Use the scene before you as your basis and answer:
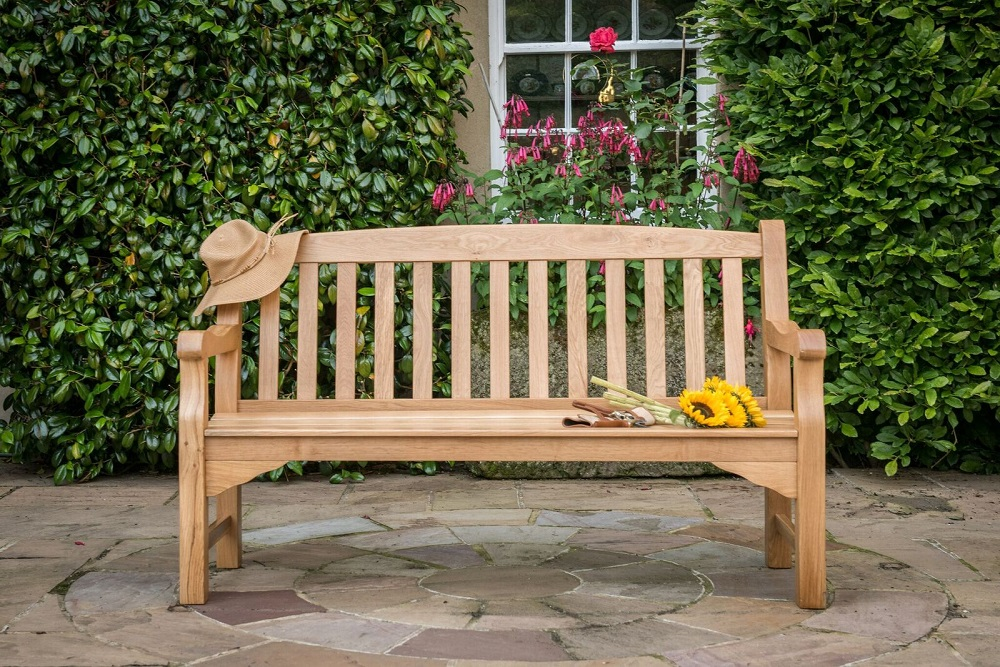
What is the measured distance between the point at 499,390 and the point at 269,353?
76 centimetres

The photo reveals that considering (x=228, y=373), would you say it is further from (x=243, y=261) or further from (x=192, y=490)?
(x=192, y=490)

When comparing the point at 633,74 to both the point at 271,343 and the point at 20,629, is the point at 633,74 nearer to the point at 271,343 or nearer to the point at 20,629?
the point at 271,343

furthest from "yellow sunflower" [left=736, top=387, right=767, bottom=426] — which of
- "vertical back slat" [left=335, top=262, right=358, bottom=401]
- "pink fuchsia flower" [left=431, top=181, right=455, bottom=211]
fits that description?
"pink fuchsia flower" [left=431, top=181, right=455, bottom=211]

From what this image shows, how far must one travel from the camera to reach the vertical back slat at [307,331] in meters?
3.46

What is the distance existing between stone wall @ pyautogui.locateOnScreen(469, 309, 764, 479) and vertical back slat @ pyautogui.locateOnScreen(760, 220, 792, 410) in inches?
59.4

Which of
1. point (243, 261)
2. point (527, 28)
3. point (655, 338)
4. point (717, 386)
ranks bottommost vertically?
point (717, 386)

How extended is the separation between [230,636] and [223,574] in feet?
2.08

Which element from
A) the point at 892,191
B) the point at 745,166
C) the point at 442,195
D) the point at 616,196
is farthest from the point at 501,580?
the point at 892,191

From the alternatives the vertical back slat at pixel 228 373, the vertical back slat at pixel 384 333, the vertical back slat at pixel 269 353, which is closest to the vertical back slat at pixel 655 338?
the vertical back slat at pixel 384 333

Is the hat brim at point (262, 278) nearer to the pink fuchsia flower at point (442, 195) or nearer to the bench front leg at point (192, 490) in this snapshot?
the bench front leg at point (192, 490)

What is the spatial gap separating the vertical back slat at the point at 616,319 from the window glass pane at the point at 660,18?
2461 millimetres

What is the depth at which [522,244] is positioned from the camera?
11.3ft

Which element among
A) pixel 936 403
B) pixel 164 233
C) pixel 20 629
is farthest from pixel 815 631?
pixel 164 233

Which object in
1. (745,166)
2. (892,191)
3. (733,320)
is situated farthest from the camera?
(745,166)
